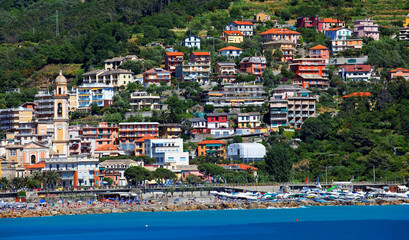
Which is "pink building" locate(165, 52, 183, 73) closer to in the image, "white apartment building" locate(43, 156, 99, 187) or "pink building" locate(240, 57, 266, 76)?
"pink building" locate(240, 57, 266, 76)

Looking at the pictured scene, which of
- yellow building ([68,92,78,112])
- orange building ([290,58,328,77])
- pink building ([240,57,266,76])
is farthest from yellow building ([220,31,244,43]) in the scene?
yellow building ([68,92,78,112])

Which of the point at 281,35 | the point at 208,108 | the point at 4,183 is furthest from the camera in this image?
the point at 281,35

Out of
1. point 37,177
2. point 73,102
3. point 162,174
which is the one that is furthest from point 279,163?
point 73,102

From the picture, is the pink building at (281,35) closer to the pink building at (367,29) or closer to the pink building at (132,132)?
the pink building at (367,29)

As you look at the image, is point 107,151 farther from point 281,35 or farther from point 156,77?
point 281,35

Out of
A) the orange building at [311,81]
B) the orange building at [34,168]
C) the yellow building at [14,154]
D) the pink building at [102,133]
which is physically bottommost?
the orange building at [34,168]

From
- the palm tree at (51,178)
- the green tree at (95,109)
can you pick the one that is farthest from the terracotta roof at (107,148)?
the palm tree at (51,178)
